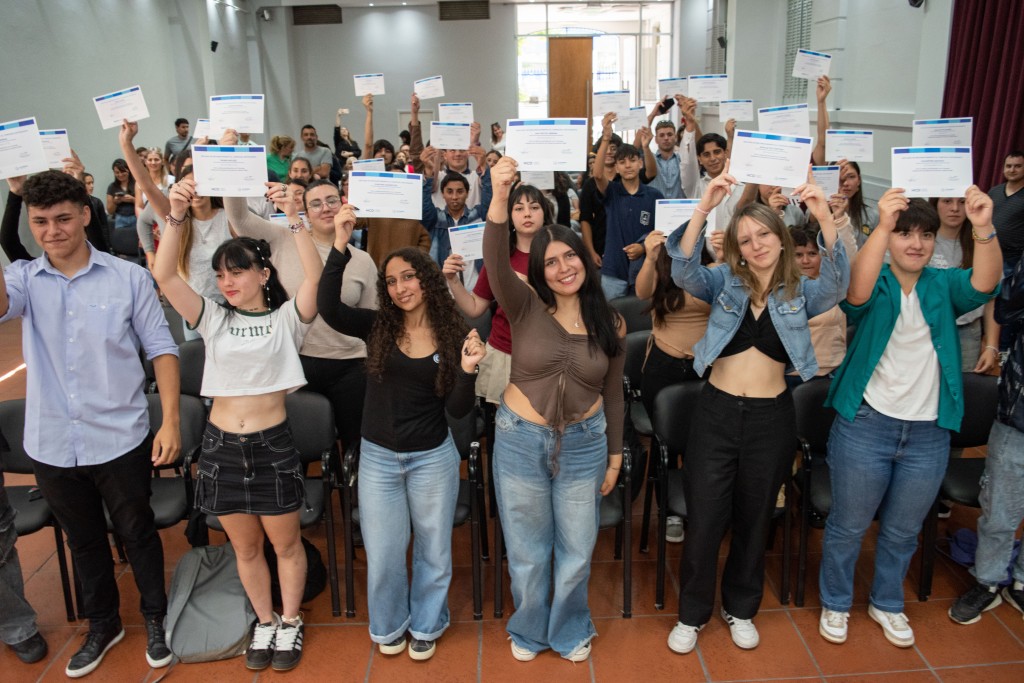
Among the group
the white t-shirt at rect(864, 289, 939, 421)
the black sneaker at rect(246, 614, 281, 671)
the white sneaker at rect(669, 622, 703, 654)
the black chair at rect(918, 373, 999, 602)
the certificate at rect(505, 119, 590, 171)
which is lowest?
the white sneaker at rect(669, 622, 703, 654)

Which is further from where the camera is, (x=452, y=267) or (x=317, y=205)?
(x=317, y=205)

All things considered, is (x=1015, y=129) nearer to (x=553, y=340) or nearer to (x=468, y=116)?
(x=468, y=116)

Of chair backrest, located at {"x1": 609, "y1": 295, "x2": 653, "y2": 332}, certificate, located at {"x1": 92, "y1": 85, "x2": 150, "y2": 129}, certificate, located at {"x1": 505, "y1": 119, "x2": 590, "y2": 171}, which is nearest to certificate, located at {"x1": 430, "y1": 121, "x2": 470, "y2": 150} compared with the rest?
chair backrest, located at {"x1": 609, "y1": 295, "x2": 653, "y2": 332}

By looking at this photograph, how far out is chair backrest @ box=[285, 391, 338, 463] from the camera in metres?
3.29

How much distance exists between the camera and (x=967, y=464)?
337 cm

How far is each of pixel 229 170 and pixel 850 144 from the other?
135 inches

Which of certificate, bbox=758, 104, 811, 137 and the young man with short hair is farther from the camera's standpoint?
certificate, bbox=758, 104, 811, 137

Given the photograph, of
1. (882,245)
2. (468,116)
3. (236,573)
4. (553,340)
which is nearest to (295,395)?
(236,573)

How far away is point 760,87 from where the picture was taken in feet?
35.4

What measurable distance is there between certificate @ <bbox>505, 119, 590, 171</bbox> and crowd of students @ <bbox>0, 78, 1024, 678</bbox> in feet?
1.35

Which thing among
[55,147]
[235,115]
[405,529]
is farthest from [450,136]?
[405,529]

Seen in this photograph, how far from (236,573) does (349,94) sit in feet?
45.7

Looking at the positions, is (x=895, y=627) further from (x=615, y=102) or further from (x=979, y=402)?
(x=615, y=102)

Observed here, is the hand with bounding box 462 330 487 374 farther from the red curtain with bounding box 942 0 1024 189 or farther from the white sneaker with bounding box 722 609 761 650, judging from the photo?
the red curtain with bounding box 942 0 1024 189
